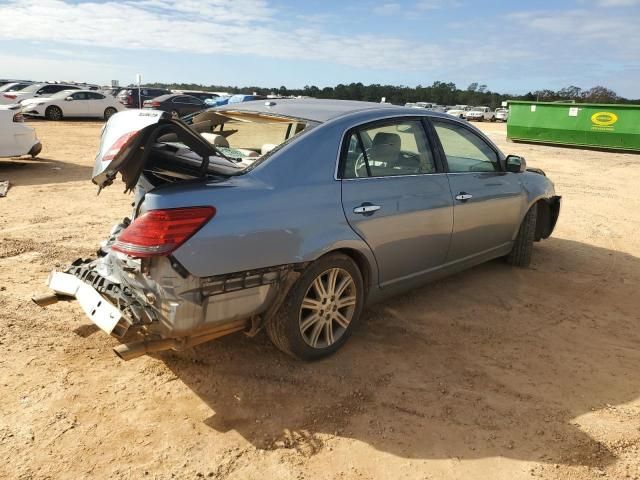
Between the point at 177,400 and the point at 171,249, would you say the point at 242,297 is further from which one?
the point at 177,400

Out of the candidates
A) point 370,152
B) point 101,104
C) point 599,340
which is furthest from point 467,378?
point 101,104

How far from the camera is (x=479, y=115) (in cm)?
4709

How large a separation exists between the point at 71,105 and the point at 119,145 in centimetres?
2324

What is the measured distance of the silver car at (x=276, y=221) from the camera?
277cm

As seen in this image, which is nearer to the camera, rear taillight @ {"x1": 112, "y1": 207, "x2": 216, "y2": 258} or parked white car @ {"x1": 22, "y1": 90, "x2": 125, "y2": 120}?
rear taillight @ {"x1": 112, "y1": 207, "x2": 216, "y2": 258}

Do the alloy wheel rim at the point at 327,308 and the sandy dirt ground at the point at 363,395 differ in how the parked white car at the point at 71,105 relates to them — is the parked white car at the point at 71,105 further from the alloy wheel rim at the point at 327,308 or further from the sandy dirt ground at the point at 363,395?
the alloy wheel rim at the point at 327,308

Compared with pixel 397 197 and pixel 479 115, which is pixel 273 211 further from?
pixel 479 115

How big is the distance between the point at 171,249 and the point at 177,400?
0.97 meters

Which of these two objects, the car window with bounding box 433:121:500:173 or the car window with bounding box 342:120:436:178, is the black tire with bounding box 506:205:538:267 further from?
the car window with bounding box 342:120:436:178

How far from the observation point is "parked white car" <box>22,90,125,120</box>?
2258 cm

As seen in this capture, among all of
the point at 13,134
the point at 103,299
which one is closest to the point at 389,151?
the point at 103,299

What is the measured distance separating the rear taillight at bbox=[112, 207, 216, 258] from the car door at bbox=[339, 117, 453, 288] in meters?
1.05

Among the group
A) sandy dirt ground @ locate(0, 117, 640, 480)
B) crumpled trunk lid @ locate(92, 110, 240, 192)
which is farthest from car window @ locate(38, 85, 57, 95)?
crumpled trunk lid @ locate(92, 110, 240, 192)

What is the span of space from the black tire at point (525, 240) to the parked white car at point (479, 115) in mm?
42742
